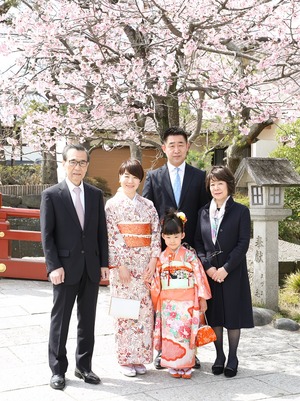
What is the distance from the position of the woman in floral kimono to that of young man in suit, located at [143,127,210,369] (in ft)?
1.12

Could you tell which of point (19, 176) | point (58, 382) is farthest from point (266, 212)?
point (19, 176)

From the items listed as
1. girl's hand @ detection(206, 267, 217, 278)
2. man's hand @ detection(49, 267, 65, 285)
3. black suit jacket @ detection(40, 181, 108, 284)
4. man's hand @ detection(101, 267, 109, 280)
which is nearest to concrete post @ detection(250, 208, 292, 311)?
girl's hand @ detection(206, 267, 217, 278)

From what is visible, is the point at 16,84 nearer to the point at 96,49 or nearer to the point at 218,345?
the point at 96,49

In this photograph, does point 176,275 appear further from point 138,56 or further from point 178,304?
point 138,56

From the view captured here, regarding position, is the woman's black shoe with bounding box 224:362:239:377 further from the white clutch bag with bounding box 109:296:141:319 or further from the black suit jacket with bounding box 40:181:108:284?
the black suit jacket with bounding box 40:181:108:284

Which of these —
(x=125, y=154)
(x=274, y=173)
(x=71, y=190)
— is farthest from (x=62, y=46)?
(x=125, y=154)

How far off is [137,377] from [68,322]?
0.72m

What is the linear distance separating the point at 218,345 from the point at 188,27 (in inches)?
132

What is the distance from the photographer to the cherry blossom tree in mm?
6633

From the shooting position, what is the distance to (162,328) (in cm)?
461

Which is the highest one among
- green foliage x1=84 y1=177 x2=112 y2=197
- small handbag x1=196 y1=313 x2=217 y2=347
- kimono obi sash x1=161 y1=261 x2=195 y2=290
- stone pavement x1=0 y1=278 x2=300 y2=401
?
green foliage x1=84 y1=177 x2=112 y2=197

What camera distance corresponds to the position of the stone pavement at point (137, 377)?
4.09m

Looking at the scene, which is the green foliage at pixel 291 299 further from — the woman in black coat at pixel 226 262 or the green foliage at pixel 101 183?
the green foliage at pixel 101 183

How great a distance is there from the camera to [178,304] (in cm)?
458
